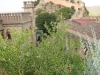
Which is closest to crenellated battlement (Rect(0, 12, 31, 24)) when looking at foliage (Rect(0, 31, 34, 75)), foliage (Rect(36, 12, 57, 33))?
foliage (Rect(0, 31, 34, 75))

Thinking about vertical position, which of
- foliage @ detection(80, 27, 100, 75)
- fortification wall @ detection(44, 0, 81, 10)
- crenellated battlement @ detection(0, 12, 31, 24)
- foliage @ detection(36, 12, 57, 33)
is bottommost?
foliage @ detection(36, 12, 57, 33)

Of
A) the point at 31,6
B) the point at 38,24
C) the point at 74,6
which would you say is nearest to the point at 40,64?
the point at 31,6

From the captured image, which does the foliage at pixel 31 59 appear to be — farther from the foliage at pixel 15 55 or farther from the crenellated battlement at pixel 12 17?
the crenellated battlement at pixel 12 17

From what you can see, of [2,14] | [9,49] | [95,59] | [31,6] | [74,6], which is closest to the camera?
[9,49]

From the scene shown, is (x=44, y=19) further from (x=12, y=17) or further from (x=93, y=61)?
(x=93, y=61)

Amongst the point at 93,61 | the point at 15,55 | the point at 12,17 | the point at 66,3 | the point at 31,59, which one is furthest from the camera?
the point at 66,3

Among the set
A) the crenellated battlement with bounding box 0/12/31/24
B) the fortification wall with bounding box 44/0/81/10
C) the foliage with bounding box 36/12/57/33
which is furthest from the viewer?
the fortification wall with bounding box 44/0/81/10

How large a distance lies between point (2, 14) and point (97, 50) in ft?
41.4

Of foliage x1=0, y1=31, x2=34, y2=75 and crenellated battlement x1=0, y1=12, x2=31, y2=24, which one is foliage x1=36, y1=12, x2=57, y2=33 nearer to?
crenellated battlement x1=0, y1=12, x2=31, y2=24

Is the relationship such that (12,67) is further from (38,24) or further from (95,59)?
(38,24)

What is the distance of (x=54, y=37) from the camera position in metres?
5.23

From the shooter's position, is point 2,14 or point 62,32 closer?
point 62,32

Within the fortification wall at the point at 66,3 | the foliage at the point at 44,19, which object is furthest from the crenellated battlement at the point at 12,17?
the fortification wall at the point at 66,3

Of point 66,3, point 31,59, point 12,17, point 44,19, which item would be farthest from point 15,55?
point 66,3
